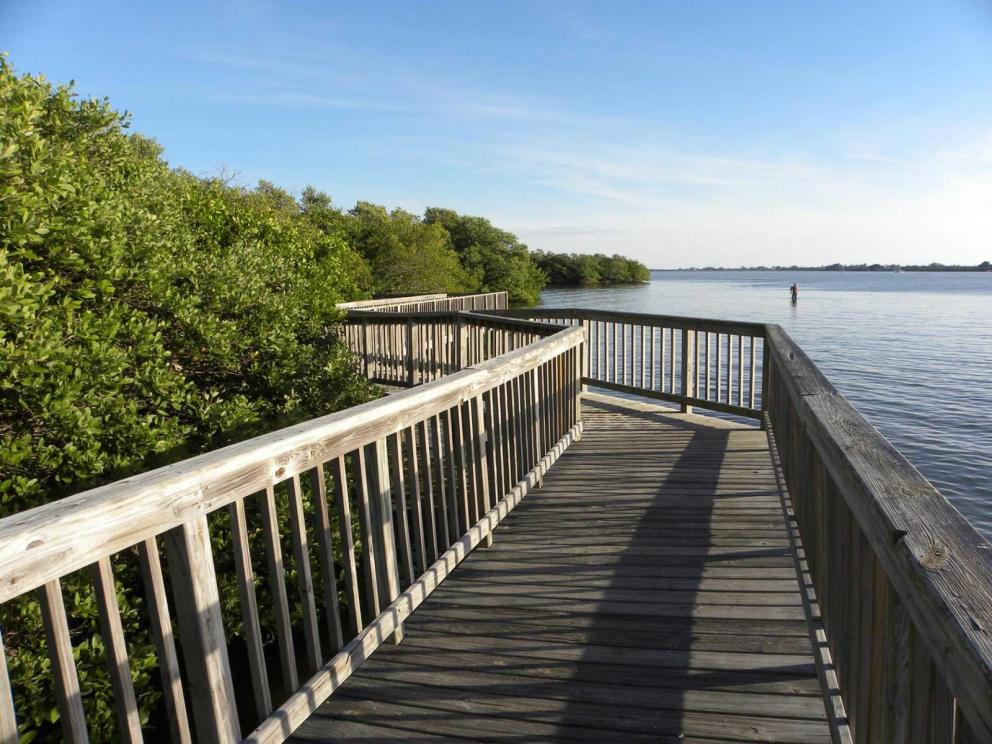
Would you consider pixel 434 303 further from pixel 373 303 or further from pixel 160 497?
pixel 160 497

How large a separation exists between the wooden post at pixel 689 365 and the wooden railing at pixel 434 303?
24.4ft

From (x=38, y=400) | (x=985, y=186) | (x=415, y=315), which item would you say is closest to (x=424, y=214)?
(x=985, y=186)

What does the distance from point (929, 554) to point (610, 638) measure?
2.01m

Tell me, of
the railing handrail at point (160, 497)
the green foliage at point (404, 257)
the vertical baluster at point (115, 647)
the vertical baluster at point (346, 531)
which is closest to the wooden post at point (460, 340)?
the railing handrail at point (160, 497)

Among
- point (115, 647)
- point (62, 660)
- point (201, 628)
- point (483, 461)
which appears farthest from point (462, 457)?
point (62, 660)

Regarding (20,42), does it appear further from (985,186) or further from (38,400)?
(985,186)

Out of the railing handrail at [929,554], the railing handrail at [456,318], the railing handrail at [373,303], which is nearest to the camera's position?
the railing handrail at [929,554]

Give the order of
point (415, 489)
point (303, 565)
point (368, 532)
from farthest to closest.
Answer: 1. point (415, 489)
2. point (368, 532)
3. point (303, 565)

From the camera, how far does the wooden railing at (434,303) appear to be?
15.0 m

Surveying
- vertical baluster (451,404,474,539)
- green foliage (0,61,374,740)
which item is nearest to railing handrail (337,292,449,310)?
green foliage (0,61,374,740)

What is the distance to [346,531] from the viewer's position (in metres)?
2.50

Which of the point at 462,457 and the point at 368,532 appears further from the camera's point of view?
the point at 462,457

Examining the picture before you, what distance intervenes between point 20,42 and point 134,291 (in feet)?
182

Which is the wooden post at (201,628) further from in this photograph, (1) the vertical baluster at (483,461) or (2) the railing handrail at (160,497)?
(1) the vertical baluster at (483,461)
